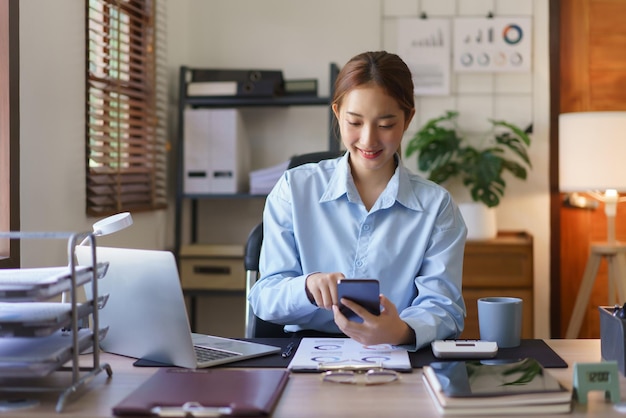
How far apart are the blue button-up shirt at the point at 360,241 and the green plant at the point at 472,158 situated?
1752mm

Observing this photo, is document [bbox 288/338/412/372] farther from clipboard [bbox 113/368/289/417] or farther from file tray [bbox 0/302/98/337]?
file tray [bbox 0/302/98/337]

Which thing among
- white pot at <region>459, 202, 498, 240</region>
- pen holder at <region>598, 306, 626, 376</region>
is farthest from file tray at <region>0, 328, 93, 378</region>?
white pot at <region>459, 202, 498, 240</region>

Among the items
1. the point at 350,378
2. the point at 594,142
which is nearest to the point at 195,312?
the point at 594,142

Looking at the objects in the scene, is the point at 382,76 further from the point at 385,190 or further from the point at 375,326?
the point at 375,326

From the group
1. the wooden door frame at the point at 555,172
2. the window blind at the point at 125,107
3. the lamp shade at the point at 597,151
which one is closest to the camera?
the window blind at the point at 125,107

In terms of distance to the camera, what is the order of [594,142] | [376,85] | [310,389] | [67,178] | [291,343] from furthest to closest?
[594,142] → [67,178] → [376,85] → [291,343] → [310,389]

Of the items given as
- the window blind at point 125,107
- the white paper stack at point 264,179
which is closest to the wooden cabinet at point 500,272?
the white paper stack at point 264,179

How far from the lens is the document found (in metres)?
1.34

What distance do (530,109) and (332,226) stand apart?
222 cm

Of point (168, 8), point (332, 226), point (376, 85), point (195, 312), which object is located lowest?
point (195, 312)

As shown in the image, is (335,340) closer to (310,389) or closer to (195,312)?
(310,389)

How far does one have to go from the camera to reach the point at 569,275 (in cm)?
375

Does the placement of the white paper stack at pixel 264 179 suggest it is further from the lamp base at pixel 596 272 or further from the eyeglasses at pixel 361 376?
the eyeglasses at pixel 361 376

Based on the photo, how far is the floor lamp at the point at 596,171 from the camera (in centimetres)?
333
